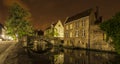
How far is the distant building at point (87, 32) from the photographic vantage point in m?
48.2

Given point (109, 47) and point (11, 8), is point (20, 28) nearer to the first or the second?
point (11, 8)

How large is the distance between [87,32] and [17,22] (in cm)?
2804

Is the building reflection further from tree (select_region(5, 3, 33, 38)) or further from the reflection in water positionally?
tree (select_region(5, 3, 33, 38))

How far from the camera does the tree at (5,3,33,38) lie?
220 ft

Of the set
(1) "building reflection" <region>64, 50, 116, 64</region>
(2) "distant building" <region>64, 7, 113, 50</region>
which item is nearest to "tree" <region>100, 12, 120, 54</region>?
(1) "building reflection" <region>64, 50, 116, 64</region>

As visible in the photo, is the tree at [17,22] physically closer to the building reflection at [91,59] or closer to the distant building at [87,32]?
the distant building at [87,32]

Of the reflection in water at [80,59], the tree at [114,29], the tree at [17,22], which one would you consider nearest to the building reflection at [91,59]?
the reflection in water at [80,59]

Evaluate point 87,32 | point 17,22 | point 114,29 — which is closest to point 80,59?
point 114,29

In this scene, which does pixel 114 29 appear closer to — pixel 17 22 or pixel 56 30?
pixel 17 22

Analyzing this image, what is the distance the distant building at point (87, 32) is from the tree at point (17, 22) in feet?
52.2

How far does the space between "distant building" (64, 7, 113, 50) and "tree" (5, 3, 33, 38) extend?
1590cm

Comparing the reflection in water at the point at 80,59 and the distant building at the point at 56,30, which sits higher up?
the distant building at the point at 56,30

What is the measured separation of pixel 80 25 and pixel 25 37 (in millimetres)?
18217

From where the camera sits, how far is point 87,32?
5403cm
